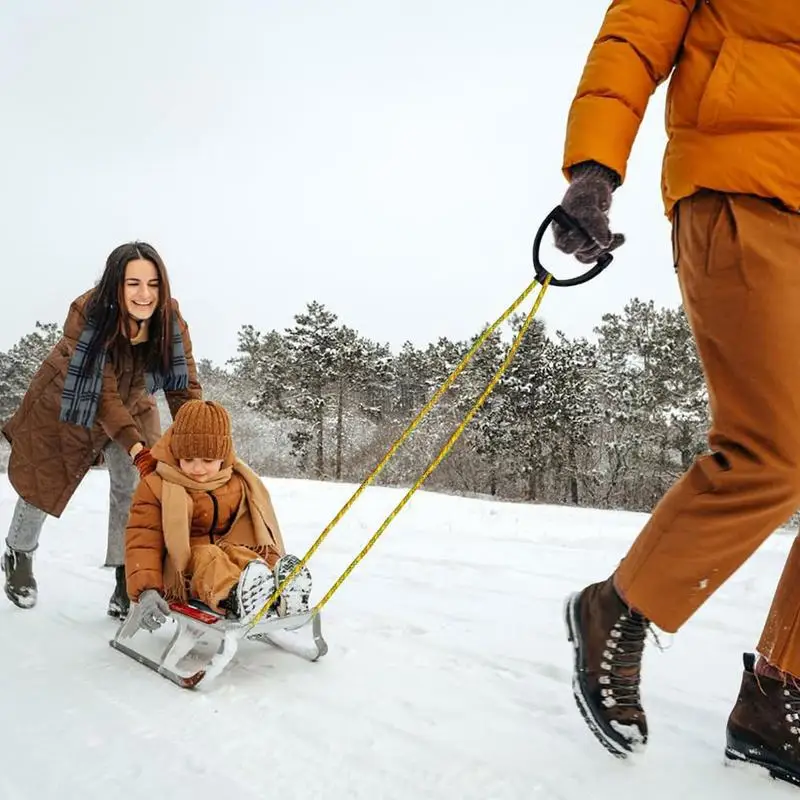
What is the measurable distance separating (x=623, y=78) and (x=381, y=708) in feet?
5.81

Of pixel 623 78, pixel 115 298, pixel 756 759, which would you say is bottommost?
pixel 756 759

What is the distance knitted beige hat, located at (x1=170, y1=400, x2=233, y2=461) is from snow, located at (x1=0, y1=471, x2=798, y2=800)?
0.76 meters

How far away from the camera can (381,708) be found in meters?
2.13

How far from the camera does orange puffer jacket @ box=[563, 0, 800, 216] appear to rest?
1.51m

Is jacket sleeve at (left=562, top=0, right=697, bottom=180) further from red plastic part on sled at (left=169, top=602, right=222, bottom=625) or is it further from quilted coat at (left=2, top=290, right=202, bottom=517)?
quilted coat at (left=2, top=290, right=202, bottom=517)

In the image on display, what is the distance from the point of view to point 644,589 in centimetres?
155

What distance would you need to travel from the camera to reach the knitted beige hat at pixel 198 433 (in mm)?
2857

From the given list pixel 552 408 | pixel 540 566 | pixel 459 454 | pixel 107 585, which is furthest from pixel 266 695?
pixel 459 454

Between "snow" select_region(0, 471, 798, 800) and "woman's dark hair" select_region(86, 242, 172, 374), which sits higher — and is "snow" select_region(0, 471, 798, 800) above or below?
below

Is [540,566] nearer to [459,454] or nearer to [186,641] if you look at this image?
Answer: [186,641]

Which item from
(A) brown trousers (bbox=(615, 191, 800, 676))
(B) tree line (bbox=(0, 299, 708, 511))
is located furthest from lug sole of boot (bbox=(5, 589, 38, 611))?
(B) tree line (bbox=(0, 299, 708, 511))

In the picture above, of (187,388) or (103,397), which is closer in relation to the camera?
(103,397)

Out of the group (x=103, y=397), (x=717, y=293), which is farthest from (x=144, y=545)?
(x=717, y=293)

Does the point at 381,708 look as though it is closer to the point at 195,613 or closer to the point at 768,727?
the point at 195,613
